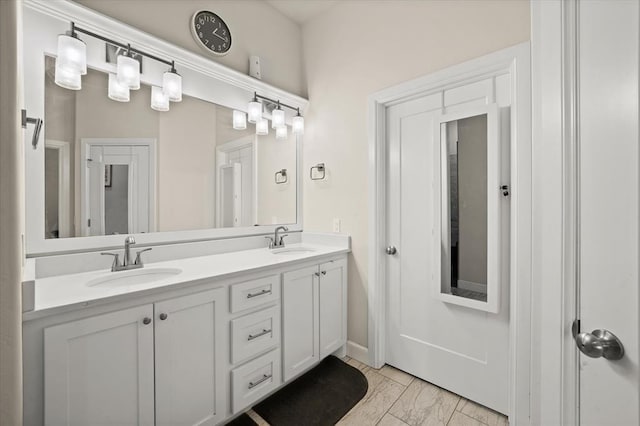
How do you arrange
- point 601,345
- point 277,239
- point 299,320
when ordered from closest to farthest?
point 601,345
point 299,320
point 277,239

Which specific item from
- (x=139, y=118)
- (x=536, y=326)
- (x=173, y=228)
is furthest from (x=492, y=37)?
(x=173, y=228)

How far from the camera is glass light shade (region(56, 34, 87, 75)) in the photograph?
131cm

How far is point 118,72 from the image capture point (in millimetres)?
1514

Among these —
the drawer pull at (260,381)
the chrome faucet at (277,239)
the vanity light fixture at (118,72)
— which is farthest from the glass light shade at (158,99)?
the drawer pull at (260,381)

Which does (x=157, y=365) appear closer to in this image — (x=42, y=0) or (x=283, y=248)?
(x=283, y=248)

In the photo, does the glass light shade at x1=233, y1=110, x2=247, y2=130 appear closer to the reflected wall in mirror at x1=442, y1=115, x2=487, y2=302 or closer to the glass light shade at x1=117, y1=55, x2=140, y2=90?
the glass light shade at x1=117, y1=55, x2=140, y2=90

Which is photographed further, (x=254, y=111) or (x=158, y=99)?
(x=254, y=111)

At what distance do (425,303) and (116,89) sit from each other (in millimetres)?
2316

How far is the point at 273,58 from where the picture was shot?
2406 mm

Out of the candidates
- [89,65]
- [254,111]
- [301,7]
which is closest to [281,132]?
[254,111]

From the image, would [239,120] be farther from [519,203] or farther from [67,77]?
[519,203]

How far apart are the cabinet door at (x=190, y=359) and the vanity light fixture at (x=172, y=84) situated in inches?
48.7

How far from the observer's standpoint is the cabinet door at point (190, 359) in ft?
3.93

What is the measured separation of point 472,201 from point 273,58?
6.53 ft
